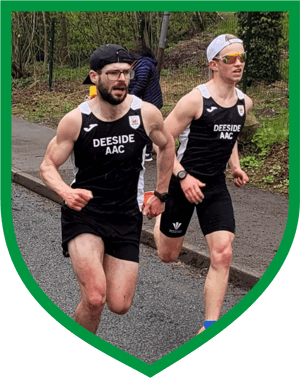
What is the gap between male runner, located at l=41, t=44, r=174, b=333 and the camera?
411cm

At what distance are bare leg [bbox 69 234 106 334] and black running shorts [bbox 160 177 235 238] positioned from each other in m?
0.90

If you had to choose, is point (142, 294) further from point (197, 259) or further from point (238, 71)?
point (238, 71)

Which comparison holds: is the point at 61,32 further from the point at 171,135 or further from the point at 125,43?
the point at 171,135

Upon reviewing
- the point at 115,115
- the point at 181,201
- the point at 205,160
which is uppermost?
the point at 115,115

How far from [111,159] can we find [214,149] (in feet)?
2.97

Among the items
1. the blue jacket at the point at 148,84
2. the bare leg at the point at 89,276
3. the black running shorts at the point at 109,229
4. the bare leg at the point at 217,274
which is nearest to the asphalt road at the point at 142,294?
the bare leg at the point at 217,274

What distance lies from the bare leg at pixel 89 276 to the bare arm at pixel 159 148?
515 millimetres

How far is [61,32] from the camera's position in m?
6.33

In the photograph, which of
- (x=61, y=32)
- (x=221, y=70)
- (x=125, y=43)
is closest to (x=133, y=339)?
(x=221, y=70)

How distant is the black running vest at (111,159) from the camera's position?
417 centimetres

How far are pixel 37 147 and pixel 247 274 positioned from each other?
127 inches

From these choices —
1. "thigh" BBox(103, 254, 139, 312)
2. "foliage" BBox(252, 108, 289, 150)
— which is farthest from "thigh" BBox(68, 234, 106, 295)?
"foliage" BBox(252, 108, 289, 150)

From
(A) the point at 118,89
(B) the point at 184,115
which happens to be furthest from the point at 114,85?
(B) the point at 184,115

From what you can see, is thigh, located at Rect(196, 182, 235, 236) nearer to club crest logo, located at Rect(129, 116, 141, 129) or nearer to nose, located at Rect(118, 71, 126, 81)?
club crest logo, located at Rect(129, 116, 141, 129)
